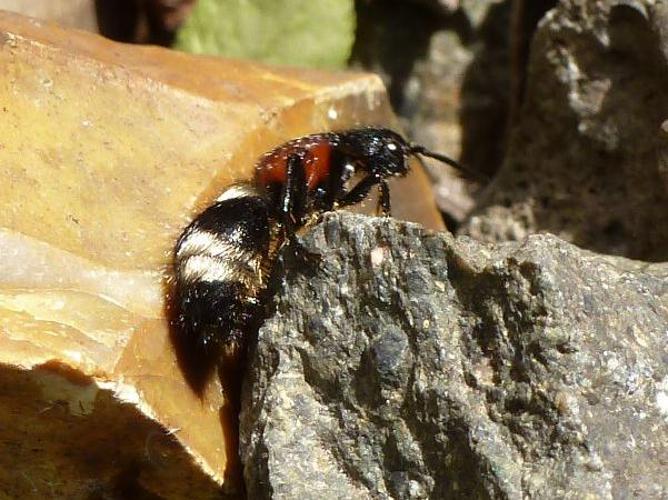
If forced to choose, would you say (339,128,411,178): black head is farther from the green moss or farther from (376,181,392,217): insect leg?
the green moss

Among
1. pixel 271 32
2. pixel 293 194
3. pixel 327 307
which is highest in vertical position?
pixel 327 307

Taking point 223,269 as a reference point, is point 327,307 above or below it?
above

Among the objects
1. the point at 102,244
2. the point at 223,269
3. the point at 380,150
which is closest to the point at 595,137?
the point at 380,150

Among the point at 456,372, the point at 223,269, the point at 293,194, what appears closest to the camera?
the point at 456,372

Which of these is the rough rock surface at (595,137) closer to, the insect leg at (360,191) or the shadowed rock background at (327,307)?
the shadowed rock background at (327,307)

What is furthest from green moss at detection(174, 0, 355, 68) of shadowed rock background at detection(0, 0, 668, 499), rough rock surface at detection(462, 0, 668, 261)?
rough rock surface at detection(462, 0, 668, 261)

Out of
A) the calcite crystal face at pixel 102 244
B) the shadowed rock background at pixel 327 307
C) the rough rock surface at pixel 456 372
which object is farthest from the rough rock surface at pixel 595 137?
the calcite crystal face at pixel 102 244

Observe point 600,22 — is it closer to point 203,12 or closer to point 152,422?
point 203,12

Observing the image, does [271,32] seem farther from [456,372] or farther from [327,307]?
[456,372]
